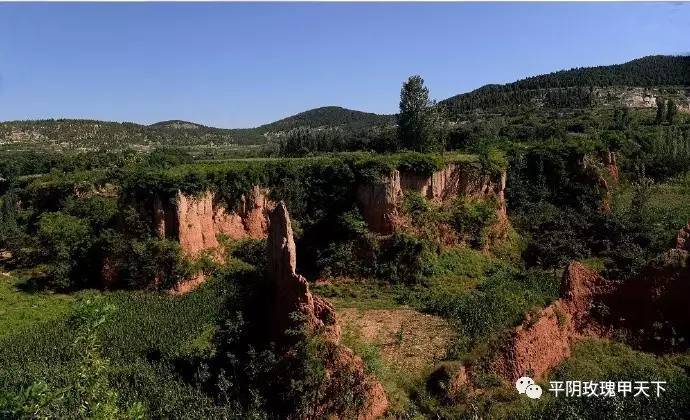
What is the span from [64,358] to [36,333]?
3.51 m

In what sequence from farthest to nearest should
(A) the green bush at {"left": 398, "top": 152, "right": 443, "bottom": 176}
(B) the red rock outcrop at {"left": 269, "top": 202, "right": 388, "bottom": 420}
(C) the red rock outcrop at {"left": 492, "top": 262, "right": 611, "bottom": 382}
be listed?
(A) the green bush at {"left": 398, "top": 152, "right": 443, "bottom": 176}, (C) the red rock outcrop at {"left": 492, "top": 262, "right": 611, "bottom": 382}, (B) the red rock outcrop at {"left": 269, "top": 202, "right": 388, "bottom": 420}

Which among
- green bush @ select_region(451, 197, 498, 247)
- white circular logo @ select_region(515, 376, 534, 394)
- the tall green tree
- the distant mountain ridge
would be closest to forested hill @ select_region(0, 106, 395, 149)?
the distant mountain ridge

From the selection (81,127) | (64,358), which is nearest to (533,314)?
(64,358)

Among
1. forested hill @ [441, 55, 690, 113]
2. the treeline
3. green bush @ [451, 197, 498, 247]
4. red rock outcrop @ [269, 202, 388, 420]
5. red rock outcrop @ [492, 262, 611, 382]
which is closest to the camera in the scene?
red rock outcrop @ [269, 202, 388, 420]

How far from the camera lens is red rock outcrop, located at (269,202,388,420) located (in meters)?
14.5

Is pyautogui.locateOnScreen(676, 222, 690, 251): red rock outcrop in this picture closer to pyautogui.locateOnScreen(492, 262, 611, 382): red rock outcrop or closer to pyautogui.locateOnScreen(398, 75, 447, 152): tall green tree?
pyautogui.locateOnScreen(492, 262, 611, 382): red rock outcrop

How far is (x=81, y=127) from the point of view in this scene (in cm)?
12500

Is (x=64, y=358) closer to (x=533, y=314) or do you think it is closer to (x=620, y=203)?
(x=533, y=314)

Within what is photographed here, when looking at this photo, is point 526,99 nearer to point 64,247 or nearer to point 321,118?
point 64,247

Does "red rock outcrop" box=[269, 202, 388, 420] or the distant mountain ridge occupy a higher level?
the distant mountain ridge

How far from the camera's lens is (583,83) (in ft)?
341

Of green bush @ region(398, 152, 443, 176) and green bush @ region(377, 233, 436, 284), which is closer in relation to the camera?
green bush @ region(377, 233, 436, 284)

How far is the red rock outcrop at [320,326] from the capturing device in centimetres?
1448

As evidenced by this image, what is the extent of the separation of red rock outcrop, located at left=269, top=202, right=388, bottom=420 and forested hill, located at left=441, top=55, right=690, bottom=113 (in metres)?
72.5
